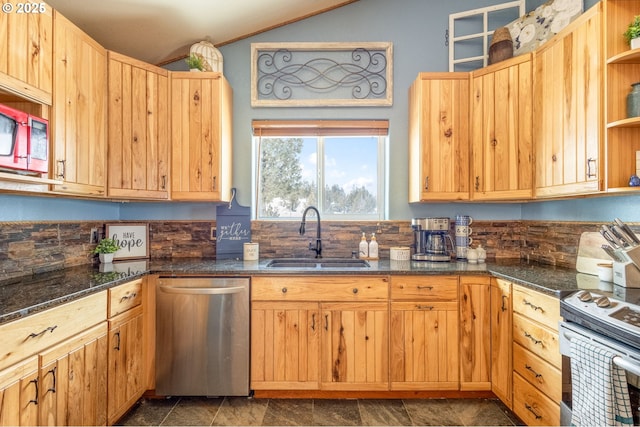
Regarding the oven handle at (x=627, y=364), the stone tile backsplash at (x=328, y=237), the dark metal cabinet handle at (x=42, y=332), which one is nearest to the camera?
the oven handle at (x=627, y=364)

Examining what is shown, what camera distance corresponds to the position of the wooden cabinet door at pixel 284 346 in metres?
2.07

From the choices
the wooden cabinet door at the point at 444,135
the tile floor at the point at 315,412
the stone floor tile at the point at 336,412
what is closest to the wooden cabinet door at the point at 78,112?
the tile floor at the point at 315,412

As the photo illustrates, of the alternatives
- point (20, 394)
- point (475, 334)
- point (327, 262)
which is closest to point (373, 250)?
point (327, 262)

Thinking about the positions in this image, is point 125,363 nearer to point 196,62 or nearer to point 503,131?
point 196,62

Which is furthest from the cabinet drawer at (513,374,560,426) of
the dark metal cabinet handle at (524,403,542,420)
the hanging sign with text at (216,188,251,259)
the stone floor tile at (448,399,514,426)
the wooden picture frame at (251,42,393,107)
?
the wooden picture frame at (251,42,393,107)

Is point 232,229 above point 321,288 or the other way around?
above

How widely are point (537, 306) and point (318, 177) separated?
→ 6.17 feet

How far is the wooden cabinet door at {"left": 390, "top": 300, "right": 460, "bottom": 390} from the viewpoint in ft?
6.76

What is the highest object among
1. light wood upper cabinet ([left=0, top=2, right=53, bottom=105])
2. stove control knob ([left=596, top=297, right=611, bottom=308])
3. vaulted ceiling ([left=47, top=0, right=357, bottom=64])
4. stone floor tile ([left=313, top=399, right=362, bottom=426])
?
vaulted ceiling ([left=47, top=0, right=357, bottom=64])

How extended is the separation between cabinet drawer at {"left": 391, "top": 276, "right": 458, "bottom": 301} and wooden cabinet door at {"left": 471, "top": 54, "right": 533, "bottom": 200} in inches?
29.3

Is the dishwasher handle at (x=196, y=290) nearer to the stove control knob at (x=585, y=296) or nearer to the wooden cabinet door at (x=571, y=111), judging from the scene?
the stove control knob at (x=585, y=296)

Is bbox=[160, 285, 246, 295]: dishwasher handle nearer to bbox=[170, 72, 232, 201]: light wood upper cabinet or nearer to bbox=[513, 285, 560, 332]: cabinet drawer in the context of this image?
bbox=[170, 72, 232, 201]: light wood upper cabinet

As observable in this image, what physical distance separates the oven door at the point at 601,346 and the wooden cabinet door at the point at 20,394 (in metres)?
2.32

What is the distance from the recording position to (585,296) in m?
1.41
